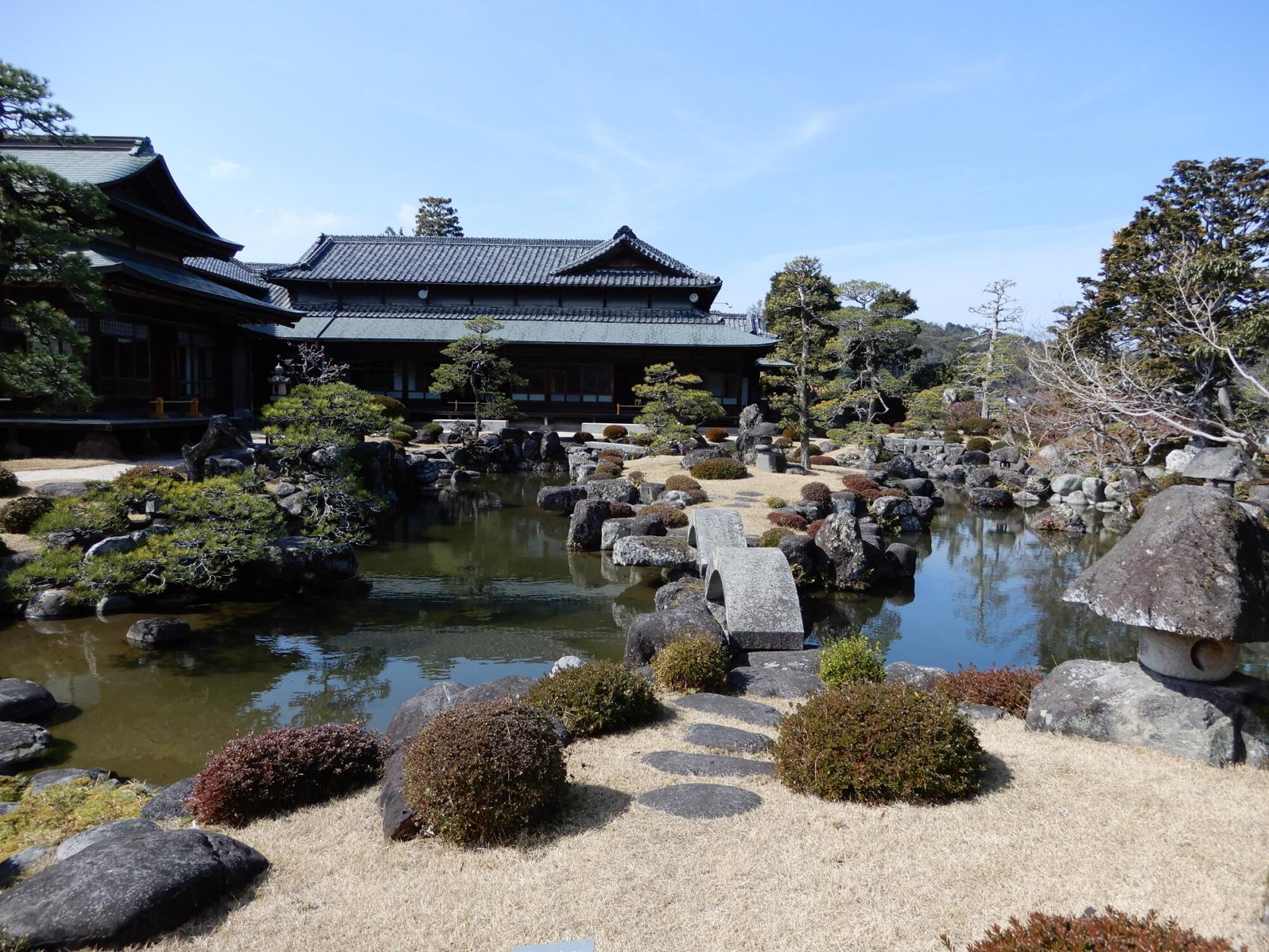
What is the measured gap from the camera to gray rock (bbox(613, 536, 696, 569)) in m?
16.9

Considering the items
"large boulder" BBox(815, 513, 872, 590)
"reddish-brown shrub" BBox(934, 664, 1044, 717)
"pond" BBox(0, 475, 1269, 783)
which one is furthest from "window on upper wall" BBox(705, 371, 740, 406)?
"reddish-brown shrub" BBox(934, 664, 1044, 717)

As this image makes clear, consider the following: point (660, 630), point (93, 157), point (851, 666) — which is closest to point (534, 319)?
point (93, 157)

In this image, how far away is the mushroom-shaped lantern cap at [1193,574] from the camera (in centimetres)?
579

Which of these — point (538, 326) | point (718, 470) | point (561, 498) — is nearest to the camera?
point (561, 498)

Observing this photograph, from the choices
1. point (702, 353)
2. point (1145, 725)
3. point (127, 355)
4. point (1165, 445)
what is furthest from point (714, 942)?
point (702, 353)

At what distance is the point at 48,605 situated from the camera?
1287 cm

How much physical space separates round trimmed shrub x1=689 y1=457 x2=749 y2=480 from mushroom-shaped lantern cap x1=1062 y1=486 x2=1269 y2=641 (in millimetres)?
19031

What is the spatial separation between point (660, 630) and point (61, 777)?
6400 millimetres

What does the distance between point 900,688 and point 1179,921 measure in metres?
2.56

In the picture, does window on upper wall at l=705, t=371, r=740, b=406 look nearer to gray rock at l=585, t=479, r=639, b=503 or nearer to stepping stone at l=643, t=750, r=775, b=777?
gray rock at l=585, t=479, r=639, b=503

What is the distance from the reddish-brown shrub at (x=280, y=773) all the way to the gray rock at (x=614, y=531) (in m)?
12.4

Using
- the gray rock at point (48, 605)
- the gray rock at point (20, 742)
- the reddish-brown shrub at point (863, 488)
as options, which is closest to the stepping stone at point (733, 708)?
the gray rock at point (20, 742)

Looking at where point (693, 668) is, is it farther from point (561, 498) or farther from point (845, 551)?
point (561, 498)

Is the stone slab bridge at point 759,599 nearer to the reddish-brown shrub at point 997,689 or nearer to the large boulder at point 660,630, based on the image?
the large boulder at point 660,630
